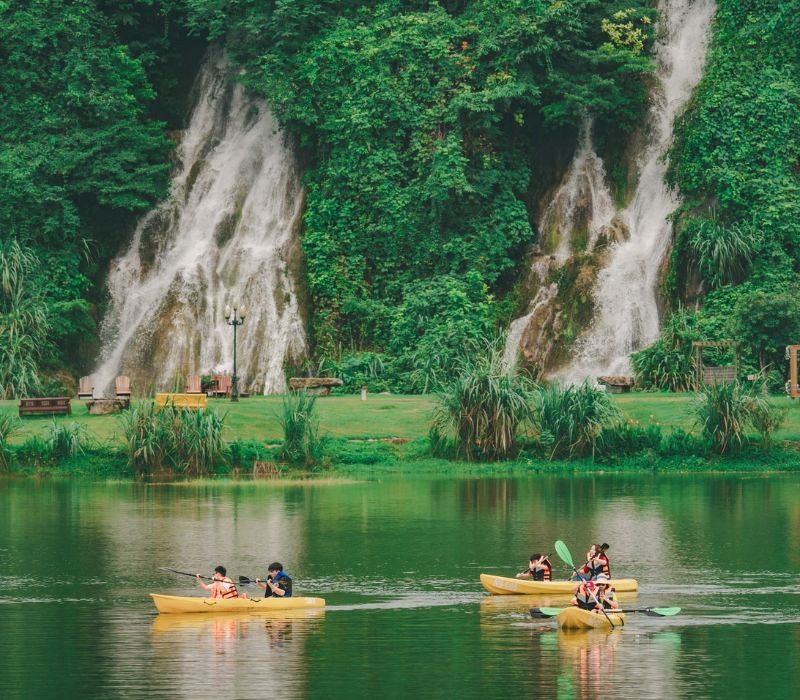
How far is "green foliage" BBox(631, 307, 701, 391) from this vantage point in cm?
5544

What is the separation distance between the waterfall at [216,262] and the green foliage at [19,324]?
3.78 metres

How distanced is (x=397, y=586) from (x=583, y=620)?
15.8ft

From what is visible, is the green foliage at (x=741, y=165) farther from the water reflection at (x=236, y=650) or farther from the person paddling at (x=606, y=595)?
the water reflection at (x=236, y=650)

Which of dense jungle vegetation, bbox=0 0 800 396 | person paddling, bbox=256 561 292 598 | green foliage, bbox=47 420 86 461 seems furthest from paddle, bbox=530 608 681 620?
dense jungle vegetation, bbox=0 0 800 396

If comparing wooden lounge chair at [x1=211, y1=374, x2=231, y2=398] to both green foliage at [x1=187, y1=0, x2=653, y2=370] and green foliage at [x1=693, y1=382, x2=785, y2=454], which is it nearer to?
green foliage at [x1=187, y1=0, x2=653, y2=370]

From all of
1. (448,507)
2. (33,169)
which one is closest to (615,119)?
(33,169)

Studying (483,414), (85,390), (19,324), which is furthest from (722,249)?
(19,324)

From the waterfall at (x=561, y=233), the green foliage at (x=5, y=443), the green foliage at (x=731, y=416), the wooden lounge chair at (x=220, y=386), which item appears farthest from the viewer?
the waterfall at (x=561, y=233)

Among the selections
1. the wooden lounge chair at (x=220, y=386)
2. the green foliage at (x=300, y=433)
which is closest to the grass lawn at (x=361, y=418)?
the green foliage at (x=300, y=433)

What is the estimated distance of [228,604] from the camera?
2641cm

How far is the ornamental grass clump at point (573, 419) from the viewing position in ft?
154

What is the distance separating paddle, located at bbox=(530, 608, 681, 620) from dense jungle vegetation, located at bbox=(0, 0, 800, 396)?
32.1 meters

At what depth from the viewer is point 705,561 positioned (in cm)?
3116

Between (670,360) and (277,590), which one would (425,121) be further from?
(277,590)
